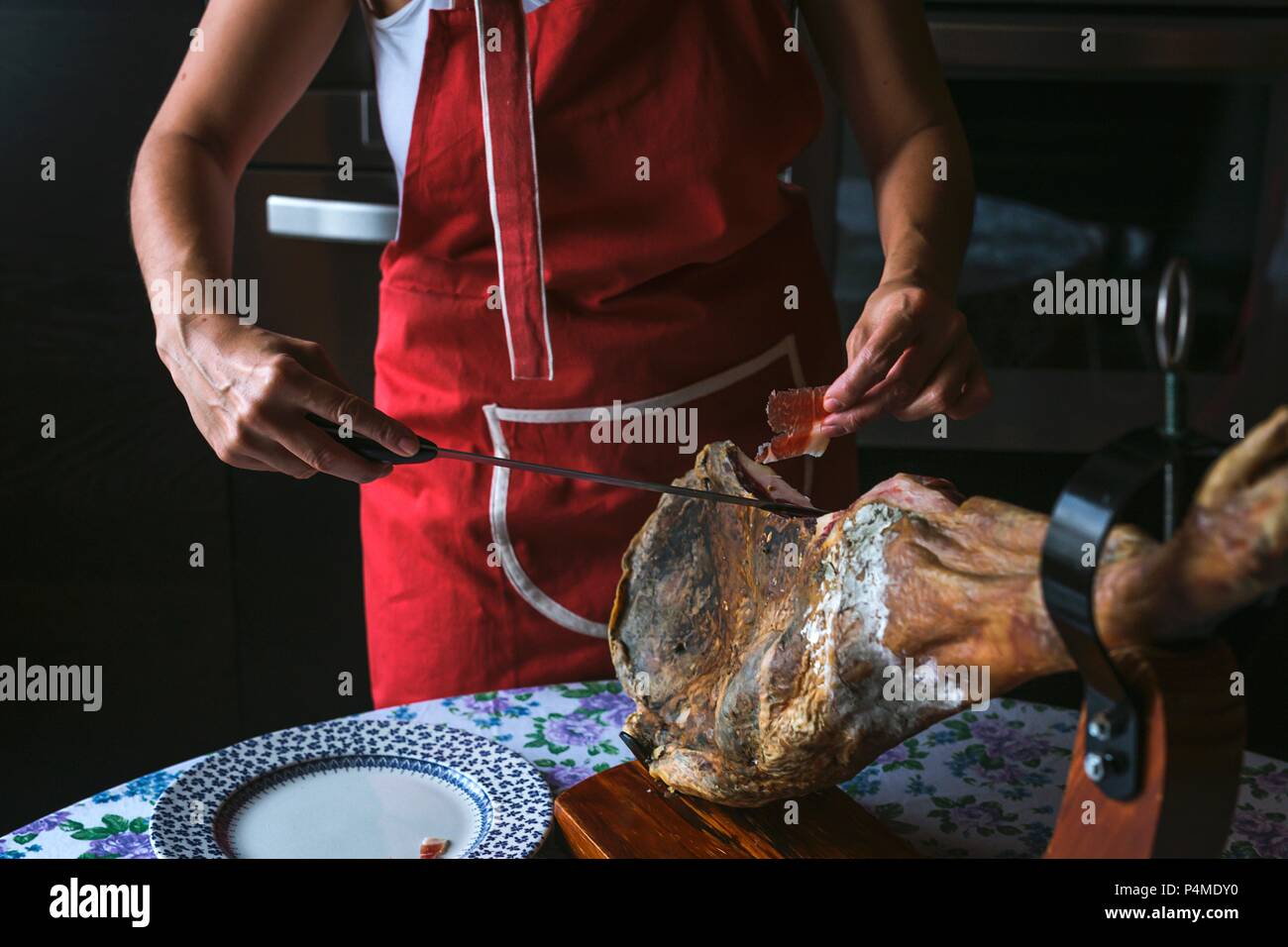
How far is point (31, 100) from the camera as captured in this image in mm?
2053

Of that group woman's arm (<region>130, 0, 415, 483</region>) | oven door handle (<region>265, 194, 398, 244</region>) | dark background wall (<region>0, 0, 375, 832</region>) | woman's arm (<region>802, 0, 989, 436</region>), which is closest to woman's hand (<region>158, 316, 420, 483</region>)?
woman's arm (<region>130, 0, 415, 483</region>)

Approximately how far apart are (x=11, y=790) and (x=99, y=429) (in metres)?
0.62

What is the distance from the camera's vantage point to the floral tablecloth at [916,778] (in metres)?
0.93

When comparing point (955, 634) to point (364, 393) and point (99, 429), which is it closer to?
point (364, 393)

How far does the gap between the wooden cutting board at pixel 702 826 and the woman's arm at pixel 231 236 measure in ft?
0.94

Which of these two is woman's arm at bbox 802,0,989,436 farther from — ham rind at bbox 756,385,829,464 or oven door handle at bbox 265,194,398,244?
oven door handle at bbox 265,194,398,244

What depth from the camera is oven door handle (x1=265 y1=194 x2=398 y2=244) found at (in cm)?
198

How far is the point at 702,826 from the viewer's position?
93 centimetres

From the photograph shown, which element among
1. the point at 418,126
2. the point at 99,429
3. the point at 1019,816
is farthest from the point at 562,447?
the point at 99,429

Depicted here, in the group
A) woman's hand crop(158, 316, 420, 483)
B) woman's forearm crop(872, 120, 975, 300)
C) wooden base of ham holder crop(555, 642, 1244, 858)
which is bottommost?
wooden base of ham holder crop(555, 642, 1244, 858)

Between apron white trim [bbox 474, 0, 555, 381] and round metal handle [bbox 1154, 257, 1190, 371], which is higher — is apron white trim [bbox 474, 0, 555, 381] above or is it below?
above

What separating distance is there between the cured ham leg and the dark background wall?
125 cm

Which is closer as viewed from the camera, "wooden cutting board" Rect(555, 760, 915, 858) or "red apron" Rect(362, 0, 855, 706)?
"wooden cutting board" Rect(555, 760, 915, 858)

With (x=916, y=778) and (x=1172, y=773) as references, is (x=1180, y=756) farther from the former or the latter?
(x=916, y=778)
